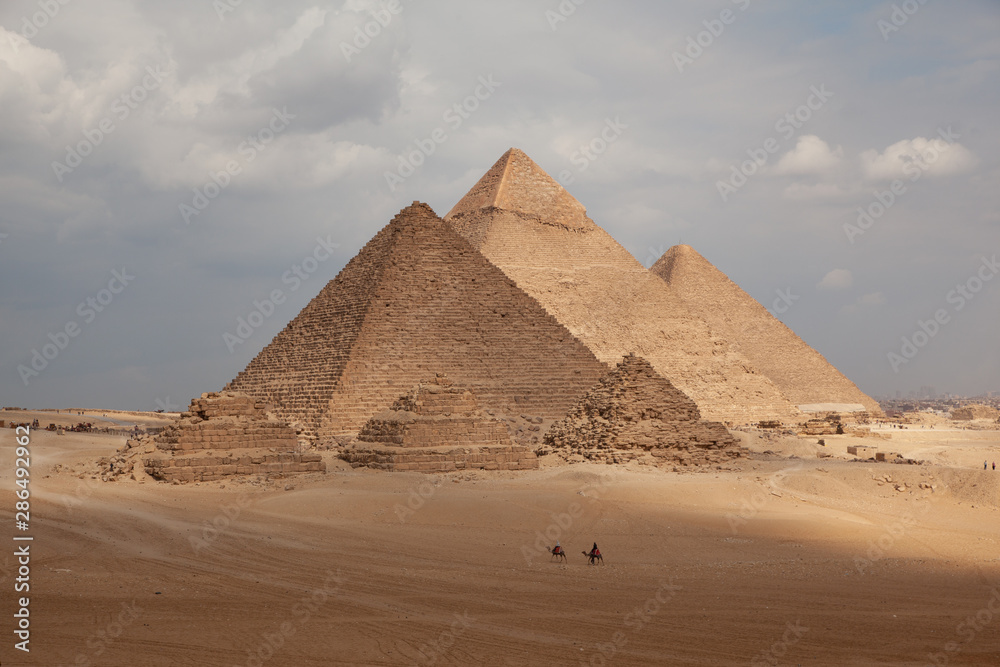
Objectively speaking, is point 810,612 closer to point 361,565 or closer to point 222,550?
point 361,565

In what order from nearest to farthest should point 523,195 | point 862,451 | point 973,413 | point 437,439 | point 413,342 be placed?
point 437,439
point 413,342
point 862,451
point 523,195
point 973,413

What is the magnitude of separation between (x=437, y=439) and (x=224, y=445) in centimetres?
416

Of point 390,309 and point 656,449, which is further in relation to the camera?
point 390,309

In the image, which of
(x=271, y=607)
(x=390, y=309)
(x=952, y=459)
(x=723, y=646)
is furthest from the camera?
(x=390, y=309)

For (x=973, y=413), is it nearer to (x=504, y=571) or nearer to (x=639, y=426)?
(x=639, y=426)

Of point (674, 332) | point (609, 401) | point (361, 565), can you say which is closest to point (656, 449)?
point (609, 401)

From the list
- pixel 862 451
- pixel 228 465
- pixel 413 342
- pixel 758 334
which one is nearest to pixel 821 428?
pixel 862 451

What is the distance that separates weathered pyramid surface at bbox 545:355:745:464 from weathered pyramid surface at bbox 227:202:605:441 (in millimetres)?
6924

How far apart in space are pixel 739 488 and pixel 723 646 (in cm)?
1035

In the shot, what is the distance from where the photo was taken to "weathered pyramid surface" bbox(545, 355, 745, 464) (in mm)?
20609

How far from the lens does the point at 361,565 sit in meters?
9.84

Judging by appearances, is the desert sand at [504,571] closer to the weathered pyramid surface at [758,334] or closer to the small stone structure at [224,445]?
the small stone structure at [224,445]

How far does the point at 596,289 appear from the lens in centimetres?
4734

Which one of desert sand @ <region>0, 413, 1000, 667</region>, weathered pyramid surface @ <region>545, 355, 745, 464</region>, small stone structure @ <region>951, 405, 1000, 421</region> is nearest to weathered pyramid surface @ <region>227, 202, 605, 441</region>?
weathered pyramid surface @ <region>545, 355, 745, 464</region>
